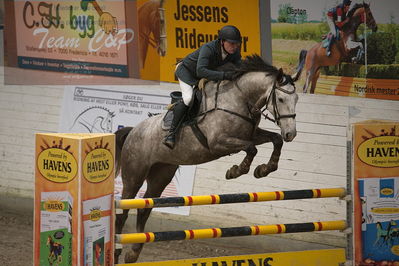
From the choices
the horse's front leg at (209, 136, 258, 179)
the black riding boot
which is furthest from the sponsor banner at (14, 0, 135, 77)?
the horse's front leg at (209, 136, 258, 179)

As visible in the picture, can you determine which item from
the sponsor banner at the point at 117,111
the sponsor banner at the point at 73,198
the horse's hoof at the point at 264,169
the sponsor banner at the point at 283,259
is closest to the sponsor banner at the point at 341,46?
the sponsor banner at the point at 117,111

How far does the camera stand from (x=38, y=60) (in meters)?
9.41

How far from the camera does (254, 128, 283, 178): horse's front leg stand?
542cm

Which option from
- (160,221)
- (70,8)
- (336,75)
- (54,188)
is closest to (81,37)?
(70,8)

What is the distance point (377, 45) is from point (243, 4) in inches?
56.1

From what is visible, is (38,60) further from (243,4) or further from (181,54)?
(243,4)

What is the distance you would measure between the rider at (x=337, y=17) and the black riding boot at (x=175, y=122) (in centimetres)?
186

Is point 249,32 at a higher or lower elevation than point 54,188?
higher

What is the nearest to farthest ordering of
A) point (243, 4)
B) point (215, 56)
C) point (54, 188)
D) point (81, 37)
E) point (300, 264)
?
point (54, 188)
point (300, 264)
point (215, 56)
point (243, 4)
point (81, 37)

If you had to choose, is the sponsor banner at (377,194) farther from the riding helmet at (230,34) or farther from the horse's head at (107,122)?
the horse's head at (107,122)

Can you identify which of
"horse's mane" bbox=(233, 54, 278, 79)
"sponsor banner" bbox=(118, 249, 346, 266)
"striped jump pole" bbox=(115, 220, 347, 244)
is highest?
"horse's mane" bbox=(233, 54, 278, 79)

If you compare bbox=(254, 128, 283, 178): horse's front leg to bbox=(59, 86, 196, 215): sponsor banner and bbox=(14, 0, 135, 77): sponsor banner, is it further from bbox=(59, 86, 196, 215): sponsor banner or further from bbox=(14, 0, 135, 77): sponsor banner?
bbox=(14, 0, 135, 77): sponsor banner

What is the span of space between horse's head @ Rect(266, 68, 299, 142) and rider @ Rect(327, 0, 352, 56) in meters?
1.70

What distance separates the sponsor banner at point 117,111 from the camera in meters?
8.35
